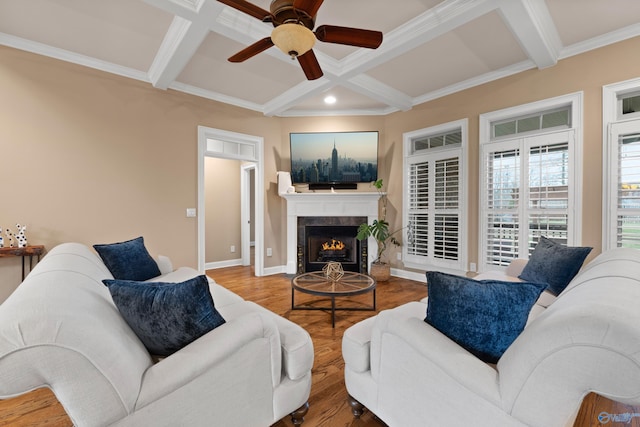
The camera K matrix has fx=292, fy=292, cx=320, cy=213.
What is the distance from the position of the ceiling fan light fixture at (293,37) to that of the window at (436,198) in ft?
9.49

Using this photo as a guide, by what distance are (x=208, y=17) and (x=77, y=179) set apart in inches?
93.7

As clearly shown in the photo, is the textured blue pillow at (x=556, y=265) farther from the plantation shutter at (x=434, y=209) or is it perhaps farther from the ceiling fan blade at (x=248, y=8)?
the ceiling fan blade at (x=248, y=8)

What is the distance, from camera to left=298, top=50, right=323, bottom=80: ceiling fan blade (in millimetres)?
2330

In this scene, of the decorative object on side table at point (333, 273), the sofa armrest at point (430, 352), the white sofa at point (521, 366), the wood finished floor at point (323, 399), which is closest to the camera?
the white sofa at point (521, 366)

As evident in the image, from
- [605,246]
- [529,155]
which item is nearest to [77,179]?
[529,155]

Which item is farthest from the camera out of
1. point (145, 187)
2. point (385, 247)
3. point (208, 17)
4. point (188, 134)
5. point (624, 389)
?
point (385, 247)

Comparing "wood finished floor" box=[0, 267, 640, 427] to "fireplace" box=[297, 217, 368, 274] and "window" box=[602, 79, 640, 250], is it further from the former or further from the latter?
"window" box=[602, 79, 640, 250]

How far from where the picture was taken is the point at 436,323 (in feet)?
4.36

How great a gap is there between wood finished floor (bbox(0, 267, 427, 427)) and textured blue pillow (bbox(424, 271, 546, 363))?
75cm

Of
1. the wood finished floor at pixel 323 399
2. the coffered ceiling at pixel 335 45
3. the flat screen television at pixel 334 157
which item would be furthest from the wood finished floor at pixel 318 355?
the coffered ceiling at pixel 335 45

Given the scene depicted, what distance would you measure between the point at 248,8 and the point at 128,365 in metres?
2.01

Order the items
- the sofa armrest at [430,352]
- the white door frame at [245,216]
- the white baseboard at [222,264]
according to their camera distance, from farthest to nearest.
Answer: the white door frame at [245,216]
the white baseboard at [222,264]
the sofa armrest at [430,352]

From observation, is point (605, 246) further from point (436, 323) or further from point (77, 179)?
point (77, 179)

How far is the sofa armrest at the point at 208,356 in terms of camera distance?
1072 mm
